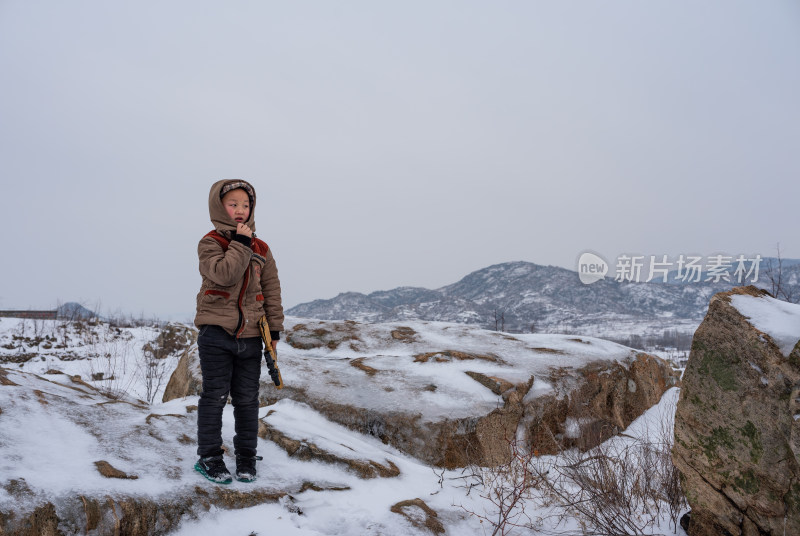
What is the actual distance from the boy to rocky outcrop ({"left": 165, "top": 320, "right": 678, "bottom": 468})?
5.38 ft

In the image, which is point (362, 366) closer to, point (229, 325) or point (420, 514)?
point (420, 514)

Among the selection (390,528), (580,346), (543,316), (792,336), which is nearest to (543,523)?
(390,528)

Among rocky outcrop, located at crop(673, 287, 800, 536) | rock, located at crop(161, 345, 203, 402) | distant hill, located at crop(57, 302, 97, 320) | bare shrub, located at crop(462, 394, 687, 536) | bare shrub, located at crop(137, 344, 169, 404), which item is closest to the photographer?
rocky outcrop, located at crop(673, 287, 800, 536)

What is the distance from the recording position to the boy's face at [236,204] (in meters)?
3.25

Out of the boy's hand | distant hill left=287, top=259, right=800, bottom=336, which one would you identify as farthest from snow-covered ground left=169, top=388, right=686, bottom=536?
distant hill left=287, top=259, right=800, bottom=336

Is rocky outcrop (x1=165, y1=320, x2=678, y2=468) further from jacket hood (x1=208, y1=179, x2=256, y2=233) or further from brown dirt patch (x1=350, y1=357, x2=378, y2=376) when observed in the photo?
jacket hood (x1=208, y1=179, x2=256, y2=233)

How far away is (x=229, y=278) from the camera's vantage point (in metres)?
3.06

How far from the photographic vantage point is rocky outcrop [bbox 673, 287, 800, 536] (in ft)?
7.37

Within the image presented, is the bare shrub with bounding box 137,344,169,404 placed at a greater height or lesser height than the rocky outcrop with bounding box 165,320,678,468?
lesser

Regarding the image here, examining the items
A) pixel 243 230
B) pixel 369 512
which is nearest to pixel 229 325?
pixel 243 230

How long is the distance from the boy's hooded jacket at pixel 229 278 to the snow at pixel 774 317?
3.13 meters

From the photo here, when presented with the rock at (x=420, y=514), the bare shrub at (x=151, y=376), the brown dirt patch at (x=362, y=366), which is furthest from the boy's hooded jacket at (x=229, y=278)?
the bare shrub at (x=151, y=376)

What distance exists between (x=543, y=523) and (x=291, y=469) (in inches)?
77.8

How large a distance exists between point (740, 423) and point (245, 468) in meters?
3.13
